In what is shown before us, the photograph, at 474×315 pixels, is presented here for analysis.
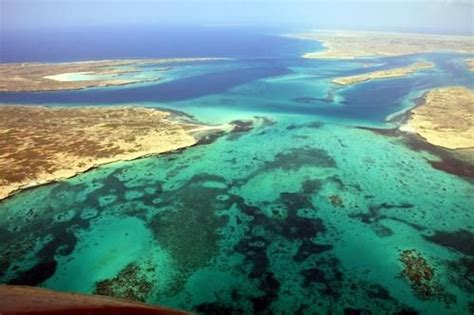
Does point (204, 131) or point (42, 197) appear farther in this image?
point (204, 131)

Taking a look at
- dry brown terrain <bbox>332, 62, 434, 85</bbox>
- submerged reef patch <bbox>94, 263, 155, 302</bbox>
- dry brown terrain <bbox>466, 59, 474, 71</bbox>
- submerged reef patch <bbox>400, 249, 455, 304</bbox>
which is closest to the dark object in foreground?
submerged reef patch <bbox>94, 263, 155, 302</bbox>

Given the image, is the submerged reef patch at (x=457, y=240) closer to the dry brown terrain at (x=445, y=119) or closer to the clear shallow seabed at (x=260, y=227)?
the clear shallow seabed at (x=260, y=227)

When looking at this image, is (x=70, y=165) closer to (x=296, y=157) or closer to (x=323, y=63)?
(x=296, y=157)

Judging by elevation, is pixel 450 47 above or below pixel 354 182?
above

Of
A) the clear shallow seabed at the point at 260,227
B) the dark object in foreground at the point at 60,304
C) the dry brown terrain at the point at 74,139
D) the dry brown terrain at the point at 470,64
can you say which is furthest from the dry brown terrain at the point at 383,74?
Answer: the dark object in foreground at the point at 60,304

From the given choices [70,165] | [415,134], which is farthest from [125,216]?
[415,134]

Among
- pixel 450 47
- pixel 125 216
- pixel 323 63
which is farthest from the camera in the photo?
pixel 450 47
